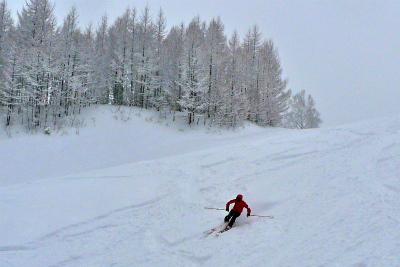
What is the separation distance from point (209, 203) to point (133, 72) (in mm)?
20028

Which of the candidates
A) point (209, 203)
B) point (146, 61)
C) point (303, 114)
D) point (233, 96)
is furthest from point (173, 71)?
point (303, 114)

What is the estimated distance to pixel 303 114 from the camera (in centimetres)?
3391

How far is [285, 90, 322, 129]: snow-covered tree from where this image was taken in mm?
33812

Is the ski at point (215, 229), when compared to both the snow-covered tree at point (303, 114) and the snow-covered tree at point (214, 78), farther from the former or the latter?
the snow-covered tree at point (303, 114)

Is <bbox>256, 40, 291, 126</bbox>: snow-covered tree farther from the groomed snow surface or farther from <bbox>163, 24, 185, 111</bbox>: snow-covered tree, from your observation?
the groomed snow surface

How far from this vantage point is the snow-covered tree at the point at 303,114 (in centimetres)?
3381

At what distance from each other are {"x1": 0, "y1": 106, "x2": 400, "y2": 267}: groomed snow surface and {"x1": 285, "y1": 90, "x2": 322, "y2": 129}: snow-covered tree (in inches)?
779

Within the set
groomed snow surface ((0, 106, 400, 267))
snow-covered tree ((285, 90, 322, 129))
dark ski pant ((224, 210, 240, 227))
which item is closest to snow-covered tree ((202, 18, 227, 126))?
groomed snow surface ((0, 106, 400, 267))

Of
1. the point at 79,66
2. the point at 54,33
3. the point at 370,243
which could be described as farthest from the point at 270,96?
the point at 370,243

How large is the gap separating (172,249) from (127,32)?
24.9m

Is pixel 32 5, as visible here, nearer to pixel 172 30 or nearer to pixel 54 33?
pixel 54 33

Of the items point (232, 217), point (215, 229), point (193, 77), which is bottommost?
point (215, 229)

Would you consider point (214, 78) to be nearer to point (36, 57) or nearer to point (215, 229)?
point (36, 57)

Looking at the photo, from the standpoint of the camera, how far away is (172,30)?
102ft
